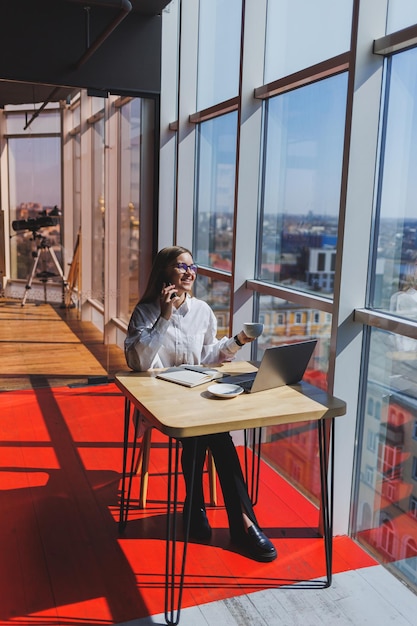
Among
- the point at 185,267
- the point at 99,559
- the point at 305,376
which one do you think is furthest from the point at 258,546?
the point at 185,267

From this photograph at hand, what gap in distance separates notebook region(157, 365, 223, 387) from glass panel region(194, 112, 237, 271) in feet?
5.61

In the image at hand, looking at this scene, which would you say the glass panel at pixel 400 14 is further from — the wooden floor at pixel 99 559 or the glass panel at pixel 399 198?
the wooden floor at pixel 99 559

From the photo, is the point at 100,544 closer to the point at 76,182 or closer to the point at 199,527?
the point at 199,527

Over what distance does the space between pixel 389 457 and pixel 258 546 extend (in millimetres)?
722

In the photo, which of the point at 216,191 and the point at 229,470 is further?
→ the point at 216,191

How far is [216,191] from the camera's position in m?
4.62

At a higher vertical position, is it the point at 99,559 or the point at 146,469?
the point at 146,469

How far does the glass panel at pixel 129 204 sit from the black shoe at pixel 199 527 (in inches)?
109

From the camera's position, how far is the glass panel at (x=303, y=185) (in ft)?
10.3

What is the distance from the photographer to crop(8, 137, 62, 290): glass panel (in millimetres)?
4695

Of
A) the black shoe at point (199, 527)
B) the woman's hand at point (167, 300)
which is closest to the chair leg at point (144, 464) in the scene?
the black shoe at point (199, 527)

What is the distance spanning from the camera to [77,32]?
475 centimetres

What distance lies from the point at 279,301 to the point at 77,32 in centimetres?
278

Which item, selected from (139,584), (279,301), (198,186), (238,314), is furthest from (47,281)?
(139,584)
